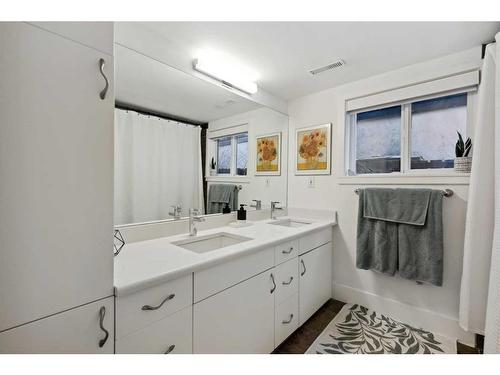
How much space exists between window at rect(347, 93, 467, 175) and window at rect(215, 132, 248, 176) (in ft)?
3.28

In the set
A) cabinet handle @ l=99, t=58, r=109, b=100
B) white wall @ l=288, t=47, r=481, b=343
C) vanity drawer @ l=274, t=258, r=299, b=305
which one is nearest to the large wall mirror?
white wall @ l=288, t=47, r=481, b=343

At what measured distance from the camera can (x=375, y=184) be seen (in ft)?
6.41

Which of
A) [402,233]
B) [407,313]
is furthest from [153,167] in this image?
[407,313]

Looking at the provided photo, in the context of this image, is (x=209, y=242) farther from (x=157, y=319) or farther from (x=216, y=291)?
(x=157, y=319)

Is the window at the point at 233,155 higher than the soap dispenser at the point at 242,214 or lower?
higher

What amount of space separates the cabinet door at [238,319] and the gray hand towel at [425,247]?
3.64 ft

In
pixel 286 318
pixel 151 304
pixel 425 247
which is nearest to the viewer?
pixel 151 304

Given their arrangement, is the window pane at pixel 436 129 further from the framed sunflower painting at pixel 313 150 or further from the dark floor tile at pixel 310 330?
the dark floor tile at pixel 310 330

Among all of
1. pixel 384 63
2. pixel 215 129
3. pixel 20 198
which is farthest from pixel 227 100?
pixel 20 198

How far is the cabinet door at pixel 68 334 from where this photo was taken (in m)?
0.63

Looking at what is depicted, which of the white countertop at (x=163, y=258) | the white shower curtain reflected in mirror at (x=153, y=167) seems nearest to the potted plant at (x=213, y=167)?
the white shower curtain reflected in mirror at (x=153, y=167)

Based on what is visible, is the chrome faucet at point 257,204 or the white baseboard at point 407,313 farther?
the chrome faucet at point 257,204

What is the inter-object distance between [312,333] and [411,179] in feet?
4.60

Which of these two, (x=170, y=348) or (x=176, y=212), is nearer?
(x=170, y=348)
